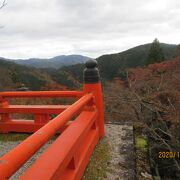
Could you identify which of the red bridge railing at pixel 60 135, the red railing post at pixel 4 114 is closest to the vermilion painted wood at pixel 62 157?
the red bridge railing at pixel 60 135

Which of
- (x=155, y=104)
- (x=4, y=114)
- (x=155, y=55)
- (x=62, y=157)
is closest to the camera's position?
(x=62, y=157)

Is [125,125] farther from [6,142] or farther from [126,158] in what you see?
[6,142]

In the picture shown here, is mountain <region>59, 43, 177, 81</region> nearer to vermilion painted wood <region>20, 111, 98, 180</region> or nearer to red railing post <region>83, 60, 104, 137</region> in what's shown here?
red railing post <region>83, 60, 104, 137</region>

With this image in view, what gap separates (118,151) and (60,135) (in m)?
1.29

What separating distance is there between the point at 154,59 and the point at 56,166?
32043 millimetres

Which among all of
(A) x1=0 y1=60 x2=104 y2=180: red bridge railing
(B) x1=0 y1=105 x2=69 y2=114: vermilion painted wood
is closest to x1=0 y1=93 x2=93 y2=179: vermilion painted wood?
(A) x1=0 y1=60 x2=104 y2=180: red bridge railing

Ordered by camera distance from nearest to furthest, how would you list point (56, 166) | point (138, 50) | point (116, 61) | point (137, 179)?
point (56, 166) < point (137, 179) < point (116, 61) < point (138, 50)

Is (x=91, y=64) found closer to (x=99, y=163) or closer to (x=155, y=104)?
(x=99, y=163)

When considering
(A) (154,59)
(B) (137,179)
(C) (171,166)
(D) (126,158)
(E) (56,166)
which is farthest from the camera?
(A) (154,59)

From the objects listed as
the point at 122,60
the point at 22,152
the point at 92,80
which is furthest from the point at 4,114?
the point at 122,60

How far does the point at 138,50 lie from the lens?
69062 mm

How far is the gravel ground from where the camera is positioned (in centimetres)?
278

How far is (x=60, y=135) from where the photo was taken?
2330 mm

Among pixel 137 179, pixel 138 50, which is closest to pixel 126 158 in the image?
pixel 137 179
